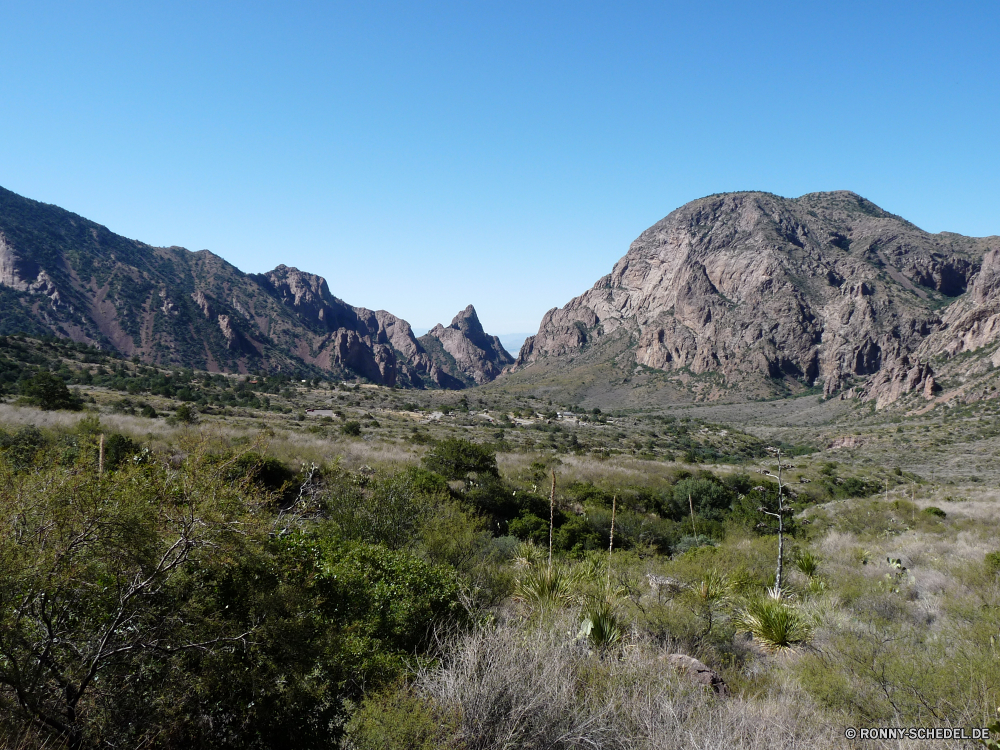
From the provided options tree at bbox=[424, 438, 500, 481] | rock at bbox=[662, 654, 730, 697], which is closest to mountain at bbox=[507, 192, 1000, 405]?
tree at bbox=[424, 438, 500, 481]

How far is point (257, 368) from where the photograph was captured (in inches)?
4651

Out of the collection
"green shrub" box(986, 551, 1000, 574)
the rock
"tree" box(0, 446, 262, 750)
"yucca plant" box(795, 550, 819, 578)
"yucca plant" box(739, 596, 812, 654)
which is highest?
"tree" box(0, 446, 262, 750)

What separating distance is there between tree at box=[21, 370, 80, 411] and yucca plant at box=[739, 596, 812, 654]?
2636cm

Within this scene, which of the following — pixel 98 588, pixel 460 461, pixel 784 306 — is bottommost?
pixel 460 461

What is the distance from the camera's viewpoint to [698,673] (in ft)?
20.4

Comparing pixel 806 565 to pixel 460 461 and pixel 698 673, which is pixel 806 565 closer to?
pixel 698 673

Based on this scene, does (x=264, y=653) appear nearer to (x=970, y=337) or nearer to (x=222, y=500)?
(x=222, y=500)

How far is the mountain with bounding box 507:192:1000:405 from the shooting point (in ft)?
464

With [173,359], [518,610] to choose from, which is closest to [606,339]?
[173,359]

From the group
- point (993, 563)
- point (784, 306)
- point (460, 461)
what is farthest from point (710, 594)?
point (784, 306)

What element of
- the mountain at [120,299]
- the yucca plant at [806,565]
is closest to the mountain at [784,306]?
the mountain at [120,299]

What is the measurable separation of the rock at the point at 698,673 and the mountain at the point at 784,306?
137 metres

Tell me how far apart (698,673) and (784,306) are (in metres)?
176

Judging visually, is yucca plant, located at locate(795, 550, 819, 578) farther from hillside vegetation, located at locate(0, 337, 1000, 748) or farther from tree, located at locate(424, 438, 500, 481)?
tree, located at locate(424, 438, 500, 481)
